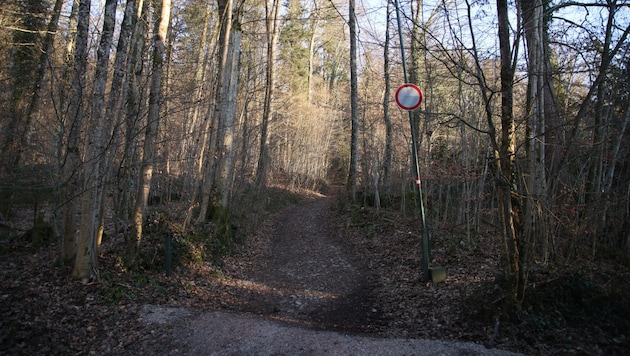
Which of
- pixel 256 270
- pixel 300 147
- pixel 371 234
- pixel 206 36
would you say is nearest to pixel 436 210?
pixel 371 234

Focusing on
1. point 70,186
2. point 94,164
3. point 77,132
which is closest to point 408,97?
point 94,164

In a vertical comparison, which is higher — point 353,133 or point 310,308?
point 353,133

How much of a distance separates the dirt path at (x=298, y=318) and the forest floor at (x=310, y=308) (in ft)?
0.08

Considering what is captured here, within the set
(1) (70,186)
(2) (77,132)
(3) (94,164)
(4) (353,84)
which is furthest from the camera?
(4) (353,84)

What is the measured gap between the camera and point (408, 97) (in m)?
6.59

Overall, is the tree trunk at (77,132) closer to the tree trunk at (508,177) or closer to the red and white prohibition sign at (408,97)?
the red and white prohibition sign at (408,97)

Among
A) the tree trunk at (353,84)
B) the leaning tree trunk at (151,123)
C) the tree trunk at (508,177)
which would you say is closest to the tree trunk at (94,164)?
the leaning tree trunk at (151,123)

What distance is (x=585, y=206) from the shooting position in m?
6.00

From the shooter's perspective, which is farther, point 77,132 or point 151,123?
point 151,123

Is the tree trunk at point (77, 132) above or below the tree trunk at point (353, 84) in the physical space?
below

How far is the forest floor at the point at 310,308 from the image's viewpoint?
14.2 ft

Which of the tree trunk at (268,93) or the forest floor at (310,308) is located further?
the tree trunk at (268,93)

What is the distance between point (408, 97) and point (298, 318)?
418 cm

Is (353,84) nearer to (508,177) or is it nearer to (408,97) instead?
(408,97)
